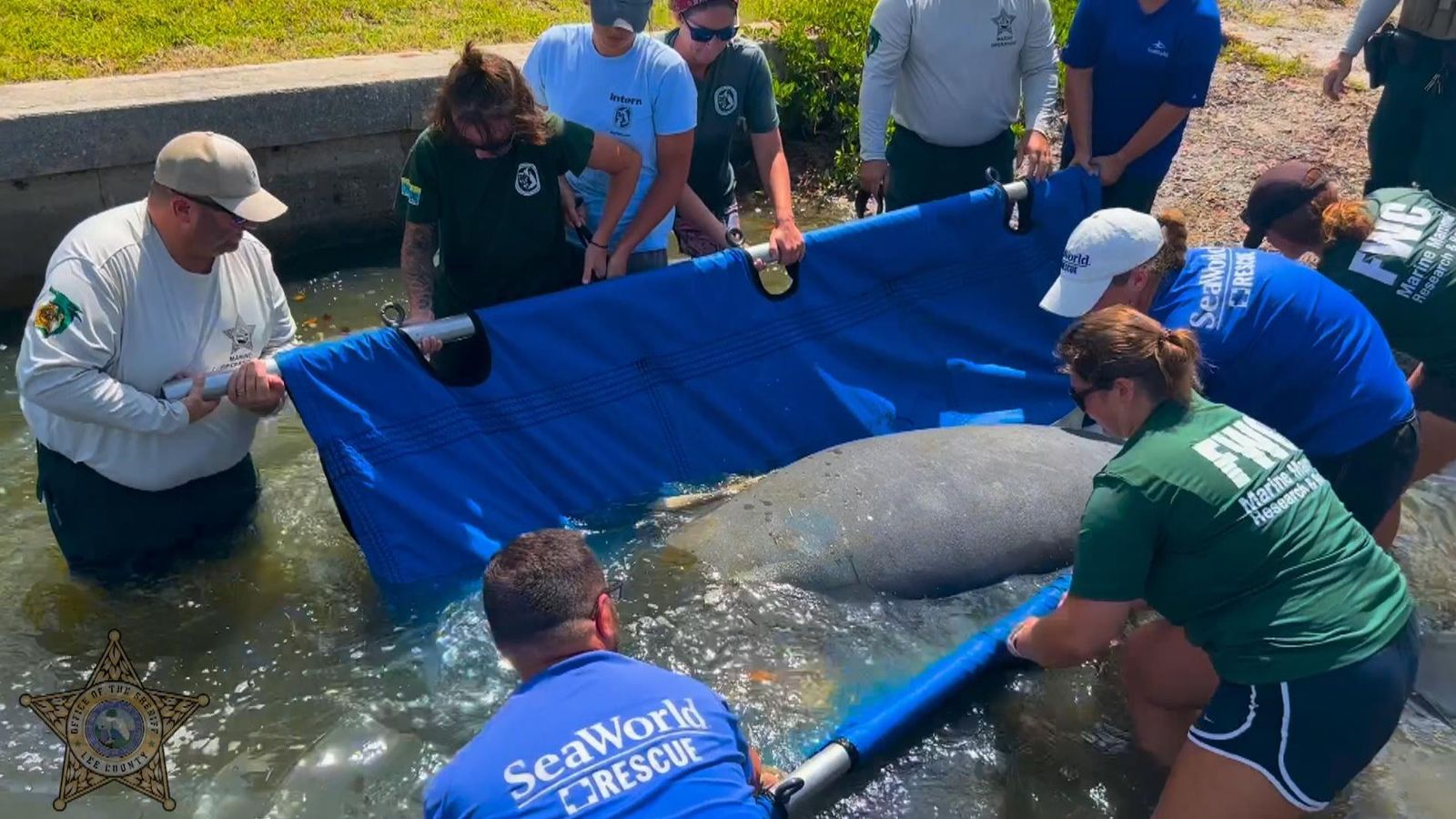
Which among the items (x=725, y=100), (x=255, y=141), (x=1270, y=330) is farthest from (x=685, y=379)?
(x=255, y=141)

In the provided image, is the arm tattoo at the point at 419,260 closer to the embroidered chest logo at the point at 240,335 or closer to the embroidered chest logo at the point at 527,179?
the embroidered chest logo at the point at 527,179

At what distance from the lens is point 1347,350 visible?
12.2 ft

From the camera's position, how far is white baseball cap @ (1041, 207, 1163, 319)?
144 inches

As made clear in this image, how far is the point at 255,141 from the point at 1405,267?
18.4 ft

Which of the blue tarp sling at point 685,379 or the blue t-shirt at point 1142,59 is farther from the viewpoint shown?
the blue t-shirt at point 1142,59

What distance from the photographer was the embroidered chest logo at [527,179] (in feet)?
13.0

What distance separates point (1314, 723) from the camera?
282 cm

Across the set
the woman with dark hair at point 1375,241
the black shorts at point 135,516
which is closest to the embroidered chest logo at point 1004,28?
the woman with dark hair at point 1375,241

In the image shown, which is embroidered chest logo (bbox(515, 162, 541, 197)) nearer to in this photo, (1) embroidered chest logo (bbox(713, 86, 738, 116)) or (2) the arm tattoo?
(2) the arm tattoo

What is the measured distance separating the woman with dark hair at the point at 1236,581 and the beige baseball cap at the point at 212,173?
223 centimetres

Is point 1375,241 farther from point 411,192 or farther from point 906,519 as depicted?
point 411,192

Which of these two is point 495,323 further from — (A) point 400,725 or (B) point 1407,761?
(B) point 1407,761

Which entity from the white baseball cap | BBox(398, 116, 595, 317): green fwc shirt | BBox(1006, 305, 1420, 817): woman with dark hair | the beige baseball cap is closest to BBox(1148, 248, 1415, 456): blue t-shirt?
the white baseball cap

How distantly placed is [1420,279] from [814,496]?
2.22 m
